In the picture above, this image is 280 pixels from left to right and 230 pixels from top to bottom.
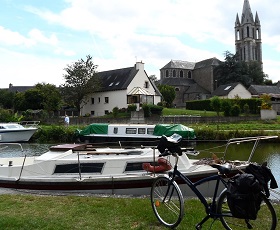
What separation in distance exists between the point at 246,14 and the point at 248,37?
924 centimetres

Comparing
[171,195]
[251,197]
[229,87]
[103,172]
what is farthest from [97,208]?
[229,87]

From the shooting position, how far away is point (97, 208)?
23.5 ft

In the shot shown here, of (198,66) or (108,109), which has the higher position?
(198,66)

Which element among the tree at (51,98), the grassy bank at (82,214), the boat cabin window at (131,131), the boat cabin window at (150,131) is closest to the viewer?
the grassy bank at (82,214)

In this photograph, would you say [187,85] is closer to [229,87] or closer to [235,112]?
[229,87]

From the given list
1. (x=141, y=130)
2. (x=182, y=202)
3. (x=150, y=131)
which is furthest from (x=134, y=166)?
(x=141, y=130)

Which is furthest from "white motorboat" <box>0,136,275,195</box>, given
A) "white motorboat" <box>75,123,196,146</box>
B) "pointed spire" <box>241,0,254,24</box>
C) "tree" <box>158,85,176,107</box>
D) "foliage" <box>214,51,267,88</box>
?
"pointed spire" <box>241,0,254,24</box>

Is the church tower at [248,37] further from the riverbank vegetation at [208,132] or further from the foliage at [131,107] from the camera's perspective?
the riverbank vegetation at [208,132]

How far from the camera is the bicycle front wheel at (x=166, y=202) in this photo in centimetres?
570

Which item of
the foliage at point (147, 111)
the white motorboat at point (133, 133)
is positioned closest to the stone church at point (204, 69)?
the foliage at point (147, 111)

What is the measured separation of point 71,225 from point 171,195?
6.24 feet

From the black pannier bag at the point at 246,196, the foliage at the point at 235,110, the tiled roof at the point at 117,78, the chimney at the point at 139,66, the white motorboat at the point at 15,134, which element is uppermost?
the chimney at the point at 139,66

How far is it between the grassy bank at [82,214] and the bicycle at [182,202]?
25 cm

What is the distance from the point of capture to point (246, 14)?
125 metres
